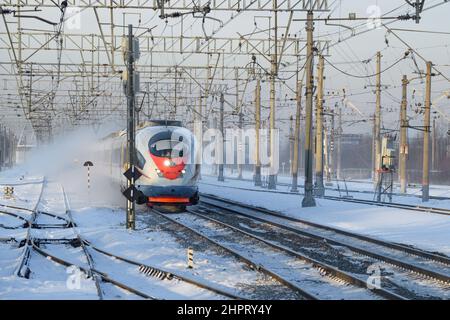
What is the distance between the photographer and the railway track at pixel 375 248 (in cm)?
1227


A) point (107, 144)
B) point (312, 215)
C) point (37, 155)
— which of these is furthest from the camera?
point (37, 155)

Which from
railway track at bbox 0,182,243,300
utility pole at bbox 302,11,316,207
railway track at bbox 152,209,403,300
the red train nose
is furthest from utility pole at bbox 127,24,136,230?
utility pole at bbox 302,11,316,207

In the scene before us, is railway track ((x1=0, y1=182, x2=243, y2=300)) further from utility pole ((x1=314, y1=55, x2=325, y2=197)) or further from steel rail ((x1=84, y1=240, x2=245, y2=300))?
utility pole ((x1=314, y1=55, x2=325, y2=197))

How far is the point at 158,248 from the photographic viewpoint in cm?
1556

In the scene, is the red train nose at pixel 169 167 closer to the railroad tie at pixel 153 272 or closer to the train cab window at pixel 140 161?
the train cab window at pixel 140 161

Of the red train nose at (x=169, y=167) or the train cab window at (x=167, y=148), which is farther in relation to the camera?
the train cab window at (x=167, y=148)

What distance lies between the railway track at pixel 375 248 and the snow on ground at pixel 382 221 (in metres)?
0.87

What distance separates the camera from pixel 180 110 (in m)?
61.4

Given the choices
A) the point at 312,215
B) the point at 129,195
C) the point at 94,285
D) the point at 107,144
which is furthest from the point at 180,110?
the point at 94,285

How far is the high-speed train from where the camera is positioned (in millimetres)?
23094

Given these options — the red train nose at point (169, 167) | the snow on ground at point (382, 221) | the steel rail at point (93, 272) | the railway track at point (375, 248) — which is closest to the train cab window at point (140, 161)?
the red train nose at point (169, 167)

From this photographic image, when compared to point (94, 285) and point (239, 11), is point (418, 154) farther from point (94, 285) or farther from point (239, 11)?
point (94, 285)
